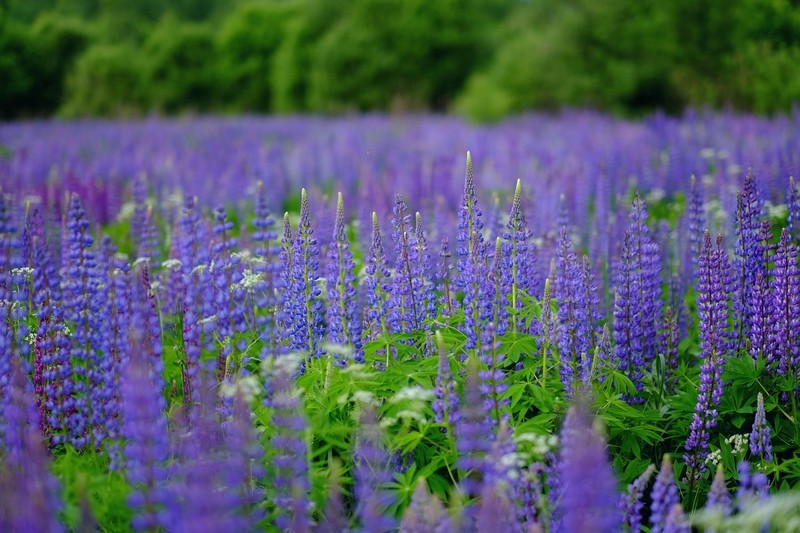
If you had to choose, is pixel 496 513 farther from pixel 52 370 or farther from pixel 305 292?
pixel 52 370

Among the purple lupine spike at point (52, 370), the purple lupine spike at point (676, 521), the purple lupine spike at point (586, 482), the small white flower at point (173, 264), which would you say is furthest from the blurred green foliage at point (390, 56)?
the purple lupine spike at point (586, 482)

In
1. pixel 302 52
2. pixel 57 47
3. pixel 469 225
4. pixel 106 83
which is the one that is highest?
pixel 302 52

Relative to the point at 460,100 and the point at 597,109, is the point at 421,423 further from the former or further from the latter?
the point at 460,100

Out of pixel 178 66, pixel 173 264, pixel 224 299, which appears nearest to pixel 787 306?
pixel 224 299

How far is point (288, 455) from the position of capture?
289cm

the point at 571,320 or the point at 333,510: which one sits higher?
the point at 571,320

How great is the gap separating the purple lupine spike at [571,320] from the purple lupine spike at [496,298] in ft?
0.97

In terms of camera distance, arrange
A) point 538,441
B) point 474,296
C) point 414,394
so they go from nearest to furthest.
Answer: point 538,441
point 414,394
point 474,296

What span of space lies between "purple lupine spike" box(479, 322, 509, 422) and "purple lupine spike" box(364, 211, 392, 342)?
73 cm

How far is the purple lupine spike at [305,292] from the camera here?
4.08m

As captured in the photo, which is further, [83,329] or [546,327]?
[83,329]

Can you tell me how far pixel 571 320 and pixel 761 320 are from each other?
3.54ft

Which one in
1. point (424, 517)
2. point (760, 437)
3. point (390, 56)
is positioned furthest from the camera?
point (390, 56)

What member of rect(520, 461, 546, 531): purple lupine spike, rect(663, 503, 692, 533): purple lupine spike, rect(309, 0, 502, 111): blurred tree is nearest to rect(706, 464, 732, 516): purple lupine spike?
rect(663, 503, 692, 533): purple lupine spike
